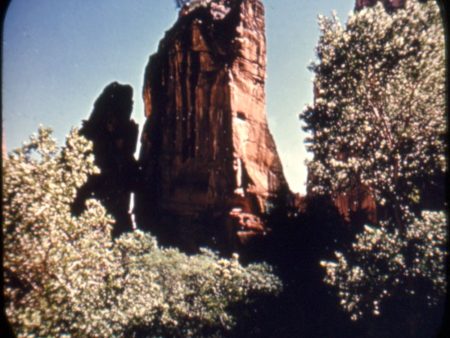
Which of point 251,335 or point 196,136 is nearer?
point 251,335

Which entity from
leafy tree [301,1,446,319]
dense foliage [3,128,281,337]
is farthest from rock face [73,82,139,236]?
leafy tree [301,1,446,319]

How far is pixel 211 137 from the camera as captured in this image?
26.9m

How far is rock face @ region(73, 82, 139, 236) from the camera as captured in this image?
96.5ft

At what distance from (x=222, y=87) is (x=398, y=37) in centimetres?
1586

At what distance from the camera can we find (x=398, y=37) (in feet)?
41.7

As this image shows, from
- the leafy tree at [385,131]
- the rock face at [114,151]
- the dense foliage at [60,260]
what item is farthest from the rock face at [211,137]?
the dense foliage at [60,260]

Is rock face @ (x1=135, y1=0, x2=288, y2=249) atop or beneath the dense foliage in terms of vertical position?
atop

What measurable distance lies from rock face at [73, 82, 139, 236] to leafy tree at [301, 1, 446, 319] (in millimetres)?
20908

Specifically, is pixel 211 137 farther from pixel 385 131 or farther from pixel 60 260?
pixel 60 260

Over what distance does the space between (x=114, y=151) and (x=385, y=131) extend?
2500 centimetres

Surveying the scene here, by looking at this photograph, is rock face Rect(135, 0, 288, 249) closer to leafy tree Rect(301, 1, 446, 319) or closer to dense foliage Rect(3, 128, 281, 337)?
leafy tree Rect(301, 1, 446, 319)

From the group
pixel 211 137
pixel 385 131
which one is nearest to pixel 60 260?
pixel 385 131

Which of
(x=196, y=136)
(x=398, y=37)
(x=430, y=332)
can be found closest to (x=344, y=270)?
(x=430, y=332)

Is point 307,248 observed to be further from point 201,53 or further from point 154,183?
point 201,53
